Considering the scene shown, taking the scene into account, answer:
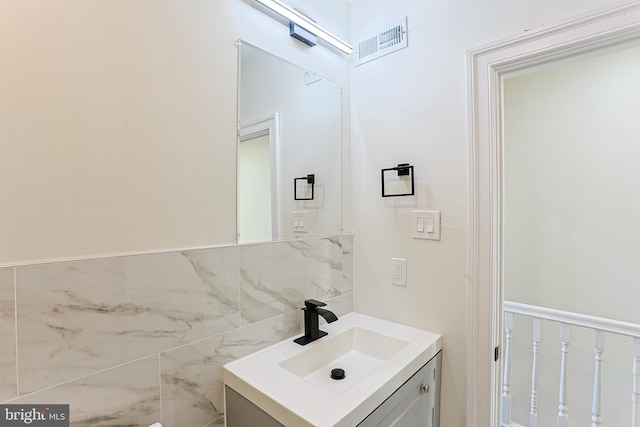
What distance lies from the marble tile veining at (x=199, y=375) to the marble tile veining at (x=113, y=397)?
0.04 metres

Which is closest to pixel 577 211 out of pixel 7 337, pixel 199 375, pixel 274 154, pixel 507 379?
pixel 507 379

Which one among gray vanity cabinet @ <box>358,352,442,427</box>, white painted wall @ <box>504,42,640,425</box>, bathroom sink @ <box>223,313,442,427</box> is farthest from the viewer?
white painted wall @ <box>504,42,640,425</box>

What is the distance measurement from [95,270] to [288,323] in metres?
0.80

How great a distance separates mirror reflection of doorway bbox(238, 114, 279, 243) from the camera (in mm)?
1236

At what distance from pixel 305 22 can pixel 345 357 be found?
1.61 metres

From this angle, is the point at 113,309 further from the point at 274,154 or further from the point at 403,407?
the point at 403,407

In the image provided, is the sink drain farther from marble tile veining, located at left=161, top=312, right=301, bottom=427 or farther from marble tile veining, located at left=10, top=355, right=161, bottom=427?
marble tile veining, located at left=10, top=355, right=161, bottom=427

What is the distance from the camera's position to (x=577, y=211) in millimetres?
2066

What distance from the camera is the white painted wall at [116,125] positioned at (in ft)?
2.56

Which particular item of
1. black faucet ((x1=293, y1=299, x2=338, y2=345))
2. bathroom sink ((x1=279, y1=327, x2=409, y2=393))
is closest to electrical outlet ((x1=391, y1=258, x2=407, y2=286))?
bathroom sink ((x1=279, y1=327, x2=409, y2=393))

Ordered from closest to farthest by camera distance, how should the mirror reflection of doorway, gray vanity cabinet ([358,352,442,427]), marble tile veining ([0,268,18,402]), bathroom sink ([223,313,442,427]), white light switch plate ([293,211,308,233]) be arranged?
1. marble tile veining ([0,268,18,402])
2. bathroom sink ([223,313,442,427])
3. gray vanity cabinet ([358,352,442,427])
4. the mirror reflection of doorway
5. white light switch plate ([293,211,308,233])

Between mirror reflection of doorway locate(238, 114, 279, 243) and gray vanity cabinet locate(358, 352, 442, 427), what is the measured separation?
30.8 inches

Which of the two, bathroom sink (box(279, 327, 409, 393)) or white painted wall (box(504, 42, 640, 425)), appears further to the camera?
white painted wall (box(504, 42, 640, 425))

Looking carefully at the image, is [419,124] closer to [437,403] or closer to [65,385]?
[437,403]
